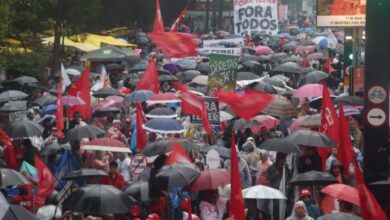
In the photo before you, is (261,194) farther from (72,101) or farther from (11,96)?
(11,96)

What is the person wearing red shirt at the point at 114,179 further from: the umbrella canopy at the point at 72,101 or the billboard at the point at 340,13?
the billboard at the point at 340,13

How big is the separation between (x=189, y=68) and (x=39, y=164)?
20.0 metres

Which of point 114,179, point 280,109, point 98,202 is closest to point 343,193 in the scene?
point 98,202

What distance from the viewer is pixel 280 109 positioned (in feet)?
66.4

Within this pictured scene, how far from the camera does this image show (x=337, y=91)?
27688 millimetres

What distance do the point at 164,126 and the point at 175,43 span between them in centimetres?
147

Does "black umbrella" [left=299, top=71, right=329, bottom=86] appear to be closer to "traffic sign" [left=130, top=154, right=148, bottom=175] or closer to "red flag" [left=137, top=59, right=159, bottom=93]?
"red flag" [left=137, top=59, right=159, bottom=93]

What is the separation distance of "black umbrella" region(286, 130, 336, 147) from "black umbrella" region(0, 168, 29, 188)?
4.07 metres

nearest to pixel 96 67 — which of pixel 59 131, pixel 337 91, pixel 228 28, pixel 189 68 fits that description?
pixel 189 68

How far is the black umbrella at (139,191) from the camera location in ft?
41.2

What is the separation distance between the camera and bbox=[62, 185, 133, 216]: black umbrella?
1123 cm

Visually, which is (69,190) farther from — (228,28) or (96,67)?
(228,28)

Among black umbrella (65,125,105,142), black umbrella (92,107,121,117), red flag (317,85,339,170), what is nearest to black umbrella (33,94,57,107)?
black umbrella (92,107,121,117)

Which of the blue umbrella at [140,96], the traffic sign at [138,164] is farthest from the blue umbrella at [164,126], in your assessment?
the blue umbrella at [140,96]
